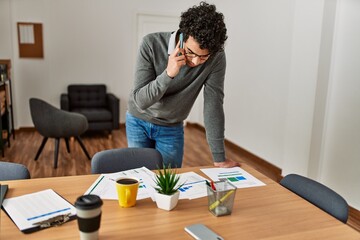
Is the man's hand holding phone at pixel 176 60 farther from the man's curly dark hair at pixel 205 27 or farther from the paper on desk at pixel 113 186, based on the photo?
the paper on desk at pixel 113 186

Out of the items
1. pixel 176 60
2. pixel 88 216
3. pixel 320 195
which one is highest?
pixel 176 60

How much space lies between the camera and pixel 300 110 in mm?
3271

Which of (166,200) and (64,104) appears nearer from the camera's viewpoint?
(166,200)

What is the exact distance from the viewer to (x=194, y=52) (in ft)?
4.75

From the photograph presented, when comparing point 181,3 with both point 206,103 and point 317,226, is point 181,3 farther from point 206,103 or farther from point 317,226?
point 317,226

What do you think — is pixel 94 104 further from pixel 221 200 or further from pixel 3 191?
pixel 221 200

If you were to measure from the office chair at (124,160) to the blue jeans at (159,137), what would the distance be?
13 cm

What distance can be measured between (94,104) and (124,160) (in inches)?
159

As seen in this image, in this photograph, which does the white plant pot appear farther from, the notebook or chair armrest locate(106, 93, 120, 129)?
chair armrest locate(106, 93, 120, 129)

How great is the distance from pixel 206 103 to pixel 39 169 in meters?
2.68

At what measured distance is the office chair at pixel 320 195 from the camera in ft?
4.39

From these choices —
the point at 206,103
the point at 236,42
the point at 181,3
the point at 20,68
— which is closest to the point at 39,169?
the point at 20,68

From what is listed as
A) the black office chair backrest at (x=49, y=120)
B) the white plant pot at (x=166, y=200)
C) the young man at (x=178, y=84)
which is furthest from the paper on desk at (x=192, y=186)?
the black office chair backrest at (x=49, y=120)

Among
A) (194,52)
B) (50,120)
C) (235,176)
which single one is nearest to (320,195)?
(235,176)
